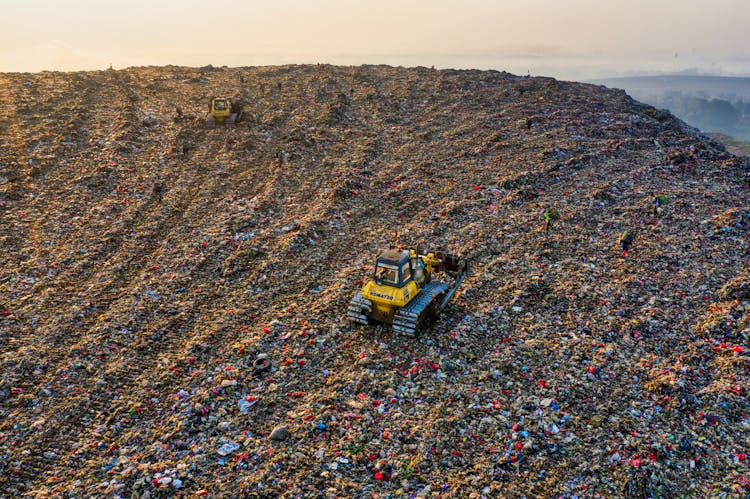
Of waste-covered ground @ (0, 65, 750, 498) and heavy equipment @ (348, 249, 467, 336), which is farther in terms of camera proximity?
heavy equipment @ (348, 249, 467, 336)

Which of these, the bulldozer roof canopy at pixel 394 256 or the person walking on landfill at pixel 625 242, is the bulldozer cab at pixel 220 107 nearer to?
the bulldozer roof canopy at pixel 394 256

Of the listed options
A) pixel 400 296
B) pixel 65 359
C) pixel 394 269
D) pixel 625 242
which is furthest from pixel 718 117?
pixel 65 359

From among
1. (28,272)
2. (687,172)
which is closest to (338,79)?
(687,172)

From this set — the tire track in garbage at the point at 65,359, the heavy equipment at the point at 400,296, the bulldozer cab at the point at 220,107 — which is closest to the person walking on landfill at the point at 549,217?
the heavy equipment at the point at 400,296

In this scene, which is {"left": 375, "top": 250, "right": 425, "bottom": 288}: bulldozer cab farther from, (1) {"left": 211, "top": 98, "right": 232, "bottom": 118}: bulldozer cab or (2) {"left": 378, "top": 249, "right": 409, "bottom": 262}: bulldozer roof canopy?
(1) {"left": 211, "top": 98, "right": 232, "bottom": 118}: bulldozer cab

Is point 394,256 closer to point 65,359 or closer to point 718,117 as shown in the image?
point 65,359

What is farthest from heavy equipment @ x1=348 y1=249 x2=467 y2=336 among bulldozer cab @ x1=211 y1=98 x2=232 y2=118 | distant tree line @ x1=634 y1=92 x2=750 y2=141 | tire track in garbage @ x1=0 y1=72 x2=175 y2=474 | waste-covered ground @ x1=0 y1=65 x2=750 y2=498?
distant tree line @ x1=634 y1=92 x2=750 y2=141

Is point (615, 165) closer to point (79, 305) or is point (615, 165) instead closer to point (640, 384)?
point (640, 384)

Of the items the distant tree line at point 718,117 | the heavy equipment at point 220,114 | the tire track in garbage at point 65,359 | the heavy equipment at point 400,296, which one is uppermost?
the distant tree line at point 718,117
